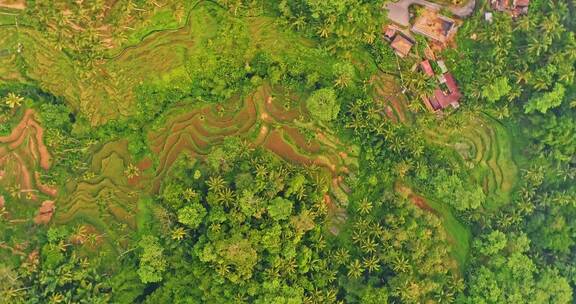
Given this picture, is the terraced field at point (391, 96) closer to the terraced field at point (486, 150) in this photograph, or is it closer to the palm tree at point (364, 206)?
the terraced field at point (486, 150)

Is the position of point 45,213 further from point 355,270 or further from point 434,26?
point 434,26

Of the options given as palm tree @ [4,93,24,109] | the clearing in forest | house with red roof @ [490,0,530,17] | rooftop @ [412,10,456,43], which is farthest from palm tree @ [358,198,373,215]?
palm tree @ [4,93,24,109]

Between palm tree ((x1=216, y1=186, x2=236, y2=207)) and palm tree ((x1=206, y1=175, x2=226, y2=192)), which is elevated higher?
palm tree ((x1=206, y1=175, x2=226, y2=192))

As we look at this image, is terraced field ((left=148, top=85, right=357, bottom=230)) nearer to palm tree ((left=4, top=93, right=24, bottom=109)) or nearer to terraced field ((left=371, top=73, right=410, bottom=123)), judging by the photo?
terraced field ((left=371, top=73, right=410, bottom=123))

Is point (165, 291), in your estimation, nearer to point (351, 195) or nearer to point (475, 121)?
point (351, 195)

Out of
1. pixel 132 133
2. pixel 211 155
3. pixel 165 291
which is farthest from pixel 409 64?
pixel 165 291

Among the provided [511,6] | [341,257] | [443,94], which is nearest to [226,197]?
[341,257]

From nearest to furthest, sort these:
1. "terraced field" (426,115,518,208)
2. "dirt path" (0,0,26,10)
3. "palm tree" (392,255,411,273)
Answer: "palm tree" (392,255,411,273) < "dirt path" (0,0,26,10) < "terraced field" (426,115,518,208)
